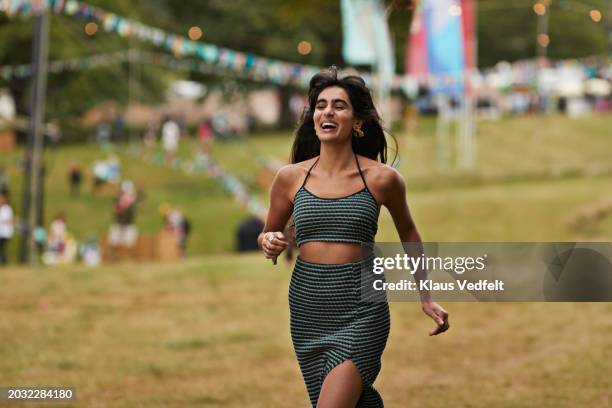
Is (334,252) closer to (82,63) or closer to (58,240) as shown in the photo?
(58,240)

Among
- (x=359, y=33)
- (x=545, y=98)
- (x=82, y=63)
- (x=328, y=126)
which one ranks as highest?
(x=82, y=63)

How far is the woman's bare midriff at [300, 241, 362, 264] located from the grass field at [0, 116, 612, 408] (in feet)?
12.5

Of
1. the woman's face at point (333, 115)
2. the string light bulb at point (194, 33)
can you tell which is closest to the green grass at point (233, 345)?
the woman's face at point (333, 115)

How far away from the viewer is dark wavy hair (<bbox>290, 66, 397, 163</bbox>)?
16.8 feet

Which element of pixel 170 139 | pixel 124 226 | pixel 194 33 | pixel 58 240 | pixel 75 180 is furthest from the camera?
pixel 194 33

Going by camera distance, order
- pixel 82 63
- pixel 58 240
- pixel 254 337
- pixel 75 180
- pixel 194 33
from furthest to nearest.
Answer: pixel 194 33 < pixel 82 63 < pixel 75 180 < pixel 58 240 < pixel 254 337

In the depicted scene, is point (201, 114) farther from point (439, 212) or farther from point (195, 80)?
point (439, 212)

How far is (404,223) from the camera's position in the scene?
17.2ft

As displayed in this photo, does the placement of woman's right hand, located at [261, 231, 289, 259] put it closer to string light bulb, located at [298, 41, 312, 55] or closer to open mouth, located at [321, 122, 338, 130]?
open mouth, located at [321, 122, 338, 130]

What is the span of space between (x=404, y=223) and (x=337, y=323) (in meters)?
0.59

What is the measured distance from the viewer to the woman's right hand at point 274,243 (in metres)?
4.91

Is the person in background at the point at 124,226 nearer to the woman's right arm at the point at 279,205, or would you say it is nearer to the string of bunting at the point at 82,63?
the string of bunting at the point at 82,63

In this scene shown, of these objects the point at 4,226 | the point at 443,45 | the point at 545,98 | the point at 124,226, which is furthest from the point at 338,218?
the point at 545,98

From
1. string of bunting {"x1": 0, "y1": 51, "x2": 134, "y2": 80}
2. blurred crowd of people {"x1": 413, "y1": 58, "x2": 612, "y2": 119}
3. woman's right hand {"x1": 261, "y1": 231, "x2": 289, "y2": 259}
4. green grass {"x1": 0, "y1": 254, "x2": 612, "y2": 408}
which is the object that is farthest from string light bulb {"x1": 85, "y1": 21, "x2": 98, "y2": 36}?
woman's right hand {"x1": 261, "y1": 231, "x2": 289, "y2": 259}
